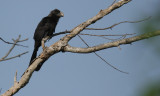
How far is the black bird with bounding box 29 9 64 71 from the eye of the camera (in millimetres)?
5325

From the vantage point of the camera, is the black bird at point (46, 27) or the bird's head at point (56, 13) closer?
the black bird at point (46, 27)

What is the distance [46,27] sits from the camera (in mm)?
5547

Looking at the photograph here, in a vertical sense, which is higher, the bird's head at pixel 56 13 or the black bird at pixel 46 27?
the bird's head at pixel 56 13

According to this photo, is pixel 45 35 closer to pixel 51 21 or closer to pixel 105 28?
pixel 51 21

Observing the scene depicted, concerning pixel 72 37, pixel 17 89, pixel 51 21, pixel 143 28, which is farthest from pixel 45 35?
pixel 143 28

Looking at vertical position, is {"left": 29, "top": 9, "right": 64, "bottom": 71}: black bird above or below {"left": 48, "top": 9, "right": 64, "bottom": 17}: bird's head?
below

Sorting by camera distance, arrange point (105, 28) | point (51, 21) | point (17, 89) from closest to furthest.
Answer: point (17, 89) < point (105, 28) < point (51, 21)

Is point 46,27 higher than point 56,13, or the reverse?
point 56,13

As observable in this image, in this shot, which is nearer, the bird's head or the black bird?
the black bird

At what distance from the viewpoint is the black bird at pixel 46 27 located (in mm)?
5325

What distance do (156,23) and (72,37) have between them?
3.27 m

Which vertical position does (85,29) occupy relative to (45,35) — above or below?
below

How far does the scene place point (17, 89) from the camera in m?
3.59

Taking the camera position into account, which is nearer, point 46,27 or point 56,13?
point 46,27
